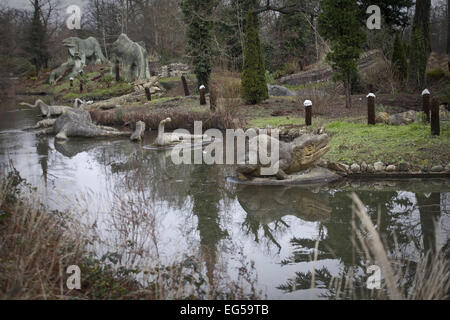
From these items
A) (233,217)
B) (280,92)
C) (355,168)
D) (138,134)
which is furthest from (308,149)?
(280,92)

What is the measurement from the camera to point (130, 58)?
1030 inches

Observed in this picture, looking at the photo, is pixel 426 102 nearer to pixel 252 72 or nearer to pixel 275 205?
pixel 275 205

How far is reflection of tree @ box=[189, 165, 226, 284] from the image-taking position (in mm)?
4676

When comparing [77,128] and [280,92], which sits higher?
[280,92]

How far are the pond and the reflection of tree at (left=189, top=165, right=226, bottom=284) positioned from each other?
0.01 meters

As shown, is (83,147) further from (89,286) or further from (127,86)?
(127,86)

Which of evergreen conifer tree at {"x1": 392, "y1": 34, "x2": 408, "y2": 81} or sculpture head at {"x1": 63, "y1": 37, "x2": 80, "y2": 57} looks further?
sculpture head at {"x1": 63, "y1": 37, "x2": 80, "y2": 57}

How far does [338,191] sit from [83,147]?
7.86 meters

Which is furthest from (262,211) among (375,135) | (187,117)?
(187,117)

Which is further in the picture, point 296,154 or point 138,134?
point 138,134

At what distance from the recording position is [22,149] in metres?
11.7

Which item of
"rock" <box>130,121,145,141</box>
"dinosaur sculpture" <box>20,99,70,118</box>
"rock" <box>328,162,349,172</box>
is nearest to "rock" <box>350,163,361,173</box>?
"rock" <box>328,162,349,172</box>

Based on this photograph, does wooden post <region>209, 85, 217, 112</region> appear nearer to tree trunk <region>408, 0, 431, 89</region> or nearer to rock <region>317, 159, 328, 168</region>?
rock <region>317, 159, 328, 168</region>

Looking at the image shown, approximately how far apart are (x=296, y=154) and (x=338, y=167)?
95cm
